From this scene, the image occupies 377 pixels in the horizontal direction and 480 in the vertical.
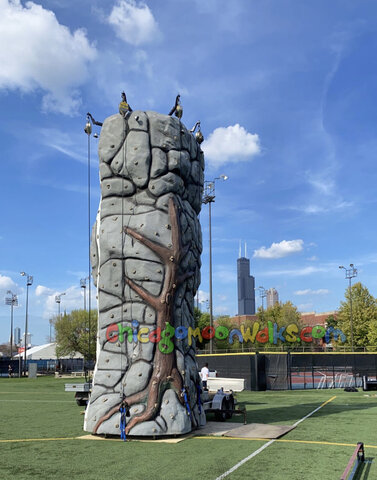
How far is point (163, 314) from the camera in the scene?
14.4 meters

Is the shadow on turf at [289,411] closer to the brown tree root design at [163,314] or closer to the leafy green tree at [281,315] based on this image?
the brown tree root design at [163,314]

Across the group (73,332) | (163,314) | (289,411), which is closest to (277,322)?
(73,332)

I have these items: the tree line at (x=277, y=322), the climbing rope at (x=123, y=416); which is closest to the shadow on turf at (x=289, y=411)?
the climbing rope at (x=123, y=416)

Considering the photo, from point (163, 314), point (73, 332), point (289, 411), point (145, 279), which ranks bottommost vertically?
point (289, 411)

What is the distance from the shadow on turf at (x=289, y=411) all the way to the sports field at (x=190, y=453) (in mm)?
72

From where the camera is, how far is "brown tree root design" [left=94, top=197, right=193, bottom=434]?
44.6 feet

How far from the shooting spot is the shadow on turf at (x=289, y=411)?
17234 mm

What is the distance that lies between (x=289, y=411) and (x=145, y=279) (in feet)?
29.7

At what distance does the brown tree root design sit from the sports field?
1055 mm

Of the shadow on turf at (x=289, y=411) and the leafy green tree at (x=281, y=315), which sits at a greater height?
the leafy green tree at (x=281, y=315)

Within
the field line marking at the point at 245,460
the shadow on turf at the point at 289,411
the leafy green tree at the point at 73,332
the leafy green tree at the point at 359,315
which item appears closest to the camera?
the field line marking at the point at 245,460

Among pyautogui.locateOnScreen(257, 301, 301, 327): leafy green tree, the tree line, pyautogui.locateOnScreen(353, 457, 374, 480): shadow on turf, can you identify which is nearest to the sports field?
pyautogui.locateOnScreen(353, 457, 374, 480): shadow on turf

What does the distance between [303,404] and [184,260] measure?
11.1 m

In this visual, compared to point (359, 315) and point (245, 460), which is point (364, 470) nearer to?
point (245, 460)
